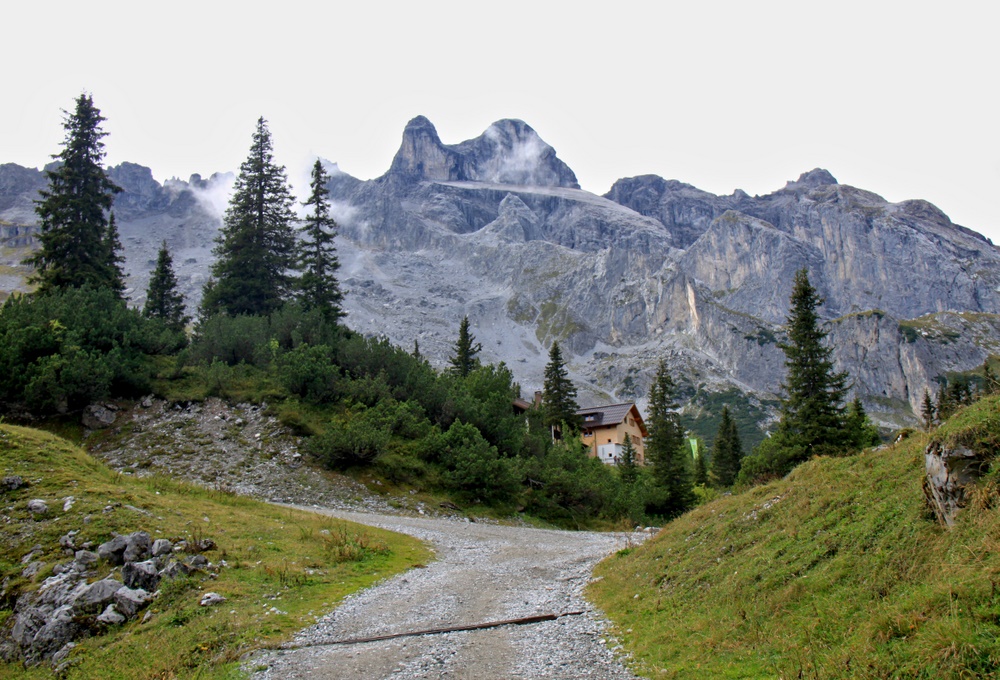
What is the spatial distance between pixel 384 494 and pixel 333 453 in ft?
11.1

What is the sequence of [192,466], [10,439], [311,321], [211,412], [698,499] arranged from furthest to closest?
[698,499], [311,321], [211,412], [192,466], [10,439]

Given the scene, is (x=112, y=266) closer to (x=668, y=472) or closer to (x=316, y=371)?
(x=316, y=371)

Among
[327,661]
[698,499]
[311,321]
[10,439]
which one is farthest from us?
[698,499]

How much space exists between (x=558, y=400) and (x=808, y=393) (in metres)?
30.8

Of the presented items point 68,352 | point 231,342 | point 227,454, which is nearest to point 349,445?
point 227,454

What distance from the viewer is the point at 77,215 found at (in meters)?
44.9

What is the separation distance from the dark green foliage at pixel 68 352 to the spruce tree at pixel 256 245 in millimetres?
14731

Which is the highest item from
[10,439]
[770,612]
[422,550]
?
[10,439]

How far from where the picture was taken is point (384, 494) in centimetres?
3030

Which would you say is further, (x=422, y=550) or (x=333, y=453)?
(x=333, y=453)

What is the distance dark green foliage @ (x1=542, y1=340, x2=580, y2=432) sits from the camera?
65.8 meters

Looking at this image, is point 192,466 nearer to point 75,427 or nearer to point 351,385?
point 75,427

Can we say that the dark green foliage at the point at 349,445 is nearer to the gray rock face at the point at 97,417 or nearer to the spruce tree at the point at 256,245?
the gray rock face at the point at 97,417

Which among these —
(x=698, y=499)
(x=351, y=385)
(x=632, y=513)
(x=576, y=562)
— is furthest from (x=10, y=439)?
(x=698, y=499)
